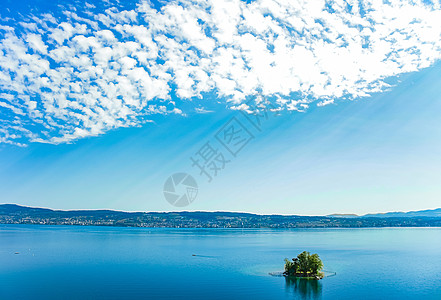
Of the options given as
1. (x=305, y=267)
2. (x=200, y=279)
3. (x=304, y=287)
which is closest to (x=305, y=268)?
(x=305, y=267)

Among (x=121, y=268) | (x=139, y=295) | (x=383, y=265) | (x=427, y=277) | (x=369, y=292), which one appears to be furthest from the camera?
(x=383, y=265)

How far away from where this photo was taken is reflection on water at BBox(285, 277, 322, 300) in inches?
1889

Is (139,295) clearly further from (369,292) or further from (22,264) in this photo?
(22,264)

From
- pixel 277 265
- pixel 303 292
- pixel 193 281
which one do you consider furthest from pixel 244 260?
pixel 303 292

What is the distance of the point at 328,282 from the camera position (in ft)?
185

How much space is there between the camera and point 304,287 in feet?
172

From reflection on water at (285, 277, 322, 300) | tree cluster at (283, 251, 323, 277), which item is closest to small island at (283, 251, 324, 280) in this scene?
tree cluster at (283, 251, 323, 277)

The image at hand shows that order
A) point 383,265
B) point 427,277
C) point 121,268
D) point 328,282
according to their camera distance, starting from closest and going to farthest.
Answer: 1. point 328,282
2. point 427,277
3. point 121,268
4. point 383,265

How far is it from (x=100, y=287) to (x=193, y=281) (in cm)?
1454

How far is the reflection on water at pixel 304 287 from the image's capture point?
48.0m

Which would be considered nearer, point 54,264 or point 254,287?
point 254,287

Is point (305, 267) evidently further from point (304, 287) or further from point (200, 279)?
point (200, 279)

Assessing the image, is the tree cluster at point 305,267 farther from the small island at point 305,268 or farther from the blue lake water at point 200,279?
the blue lake water at point 200,279

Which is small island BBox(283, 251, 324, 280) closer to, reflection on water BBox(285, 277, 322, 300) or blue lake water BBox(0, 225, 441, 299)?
reflection on water BBox(285, 277, 322, 300)
